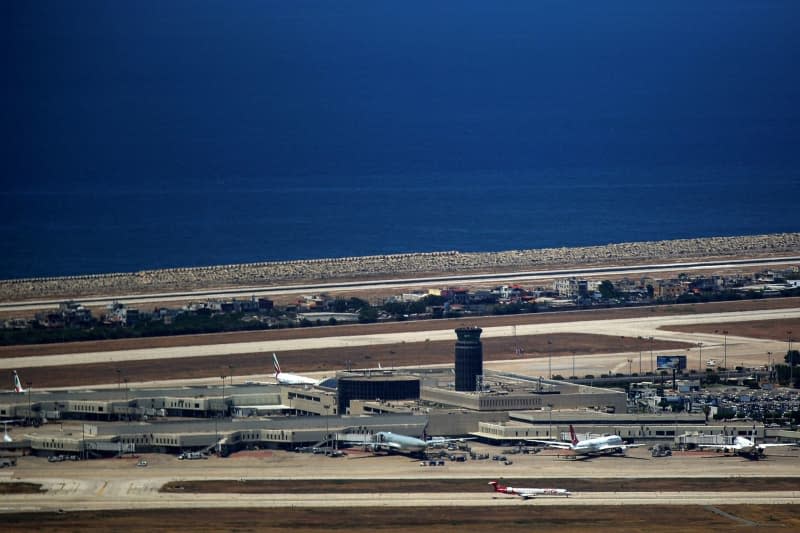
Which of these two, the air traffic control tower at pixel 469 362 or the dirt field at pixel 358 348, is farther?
the dirt field at pixel 358 348

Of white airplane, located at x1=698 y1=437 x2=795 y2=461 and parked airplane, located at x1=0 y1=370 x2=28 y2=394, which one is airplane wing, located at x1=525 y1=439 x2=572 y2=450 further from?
parked airplane, located at x1=0 y1=370 x2=28 y2=394

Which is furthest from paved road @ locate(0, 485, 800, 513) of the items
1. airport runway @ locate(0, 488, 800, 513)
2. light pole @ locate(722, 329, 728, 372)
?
light pole @ locate(722, 329, 728, 372)

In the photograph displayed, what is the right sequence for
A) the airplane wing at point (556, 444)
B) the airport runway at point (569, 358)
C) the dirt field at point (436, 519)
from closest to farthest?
1. the dirt field at point (436, 519)
2. the airplane wing at point (556, 444)
3. the airport runway at point (569, 358)

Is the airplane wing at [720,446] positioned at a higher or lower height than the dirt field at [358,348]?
lower

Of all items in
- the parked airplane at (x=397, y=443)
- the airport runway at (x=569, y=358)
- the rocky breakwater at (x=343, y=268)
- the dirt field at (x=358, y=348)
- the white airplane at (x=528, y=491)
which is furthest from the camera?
the rocky breakwater at (x=343, y=268)

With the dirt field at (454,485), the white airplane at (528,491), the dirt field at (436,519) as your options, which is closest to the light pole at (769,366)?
the dirt field at (454,485)

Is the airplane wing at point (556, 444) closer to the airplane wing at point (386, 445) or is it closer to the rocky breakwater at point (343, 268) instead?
the airplane wing at point (386, 445)
